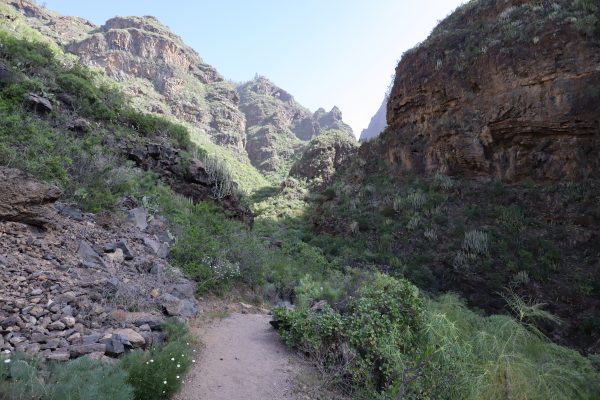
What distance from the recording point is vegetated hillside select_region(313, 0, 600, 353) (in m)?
10.6

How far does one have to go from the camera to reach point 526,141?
A: 13.6 m

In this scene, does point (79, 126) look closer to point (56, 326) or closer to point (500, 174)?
point (56, 326)

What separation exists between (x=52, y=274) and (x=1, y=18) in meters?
13.6

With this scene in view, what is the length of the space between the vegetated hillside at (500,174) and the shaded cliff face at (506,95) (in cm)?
5

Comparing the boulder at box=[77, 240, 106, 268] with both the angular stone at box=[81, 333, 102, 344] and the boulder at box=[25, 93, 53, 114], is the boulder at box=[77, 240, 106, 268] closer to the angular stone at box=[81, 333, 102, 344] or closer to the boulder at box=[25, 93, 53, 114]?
the angular stone at box=[81, 333, 102, 344]

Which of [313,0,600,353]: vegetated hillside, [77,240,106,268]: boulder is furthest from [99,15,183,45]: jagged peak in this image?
[77,240,106,268]: boulder

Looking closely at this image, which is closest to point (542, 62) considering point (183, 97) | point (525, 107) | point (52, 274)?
point (525, 107)

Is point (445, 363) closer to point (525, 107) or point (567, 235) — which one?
point (567, 235)

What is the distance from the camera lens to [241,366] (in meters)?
4.27

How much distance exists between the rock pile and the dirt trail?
65 centimetres

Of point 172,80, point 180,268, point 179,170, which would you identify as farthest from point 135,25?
point 180,268

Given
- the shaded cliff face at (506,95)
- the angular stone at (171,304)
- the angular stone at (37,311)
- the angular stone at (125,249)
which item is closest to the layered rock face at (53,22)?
the shaded cliff face at (506,95)

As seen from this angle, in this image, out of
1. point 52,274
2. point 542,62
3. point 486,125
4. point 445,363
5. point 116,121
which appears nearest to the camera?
point 445,363

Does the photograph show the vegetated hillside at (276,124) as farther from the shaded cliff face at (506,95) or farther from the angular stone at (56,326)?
the angular stone at (56,326)
